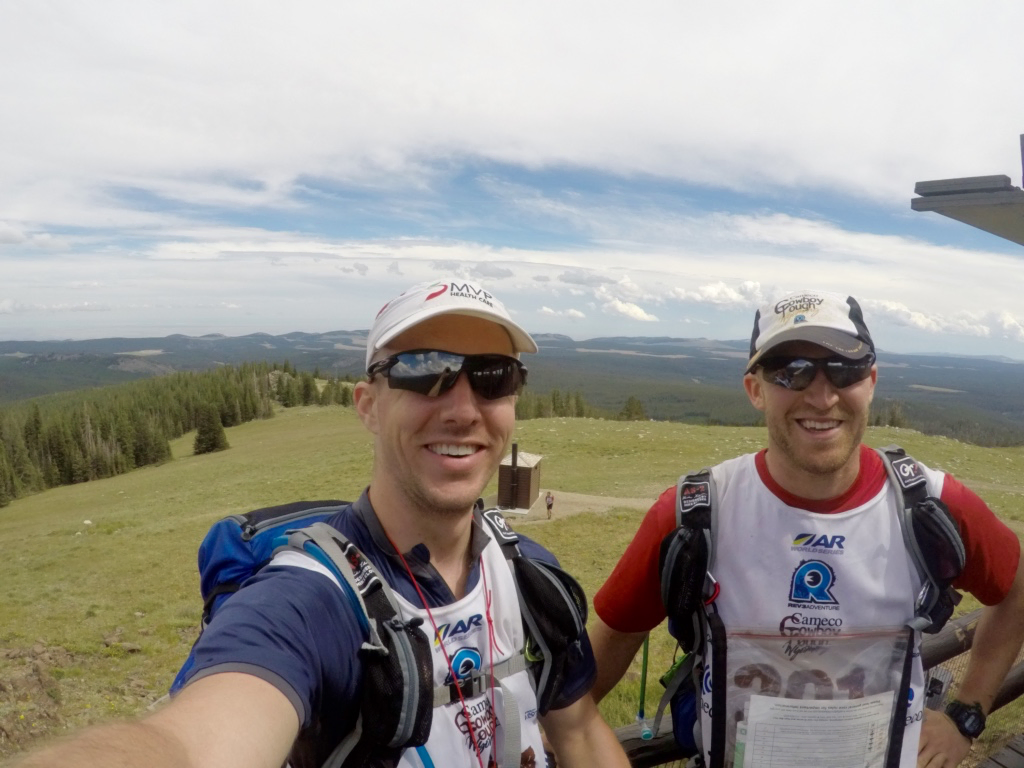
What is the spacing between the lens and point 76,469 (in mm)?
71812

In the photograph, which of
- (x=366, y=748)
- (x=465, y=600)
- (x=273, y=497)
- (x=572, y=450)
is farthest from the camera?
(x=572, y=450)

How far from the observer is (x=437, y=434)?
7.51 feet

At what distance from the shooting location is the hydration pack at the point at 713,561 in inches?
103

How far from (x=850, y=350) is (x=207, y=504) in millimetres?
34626

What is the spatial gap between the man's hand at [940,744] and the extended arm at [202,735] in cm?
277

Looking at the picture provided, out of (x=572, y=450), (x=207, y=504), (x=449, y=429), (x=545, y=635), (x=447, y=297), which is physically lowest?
(x=207, y=504)

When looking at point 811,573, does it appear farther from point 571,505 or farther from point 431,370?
point 571,505

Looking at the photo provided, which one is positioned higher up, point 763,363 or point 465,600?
point 763,363

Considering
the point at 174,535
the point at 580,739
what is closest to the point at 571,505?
the point at 174,535

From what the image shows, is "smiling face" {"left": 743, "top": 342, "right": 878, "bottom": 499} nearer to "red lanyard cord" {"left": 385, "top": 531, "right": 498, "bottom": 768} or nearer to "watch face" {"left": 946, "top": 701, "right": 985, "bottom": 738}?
"watch face" {"left": 946, "top": 701, "right": 985, "bottom": 738}

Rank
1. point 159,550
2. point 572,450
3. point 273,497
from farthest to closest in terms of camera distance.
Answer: point 572,450
point 273,497
point 159,550

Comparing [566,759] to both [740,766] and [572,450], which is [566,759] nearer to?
[740,766]

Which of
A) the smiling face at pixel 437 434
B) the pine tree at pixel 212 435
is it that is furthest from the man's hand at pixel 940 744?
the pine tree at pixel 212 435

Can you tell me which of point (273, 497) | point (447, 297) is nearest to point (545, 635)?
point (447, 297)
